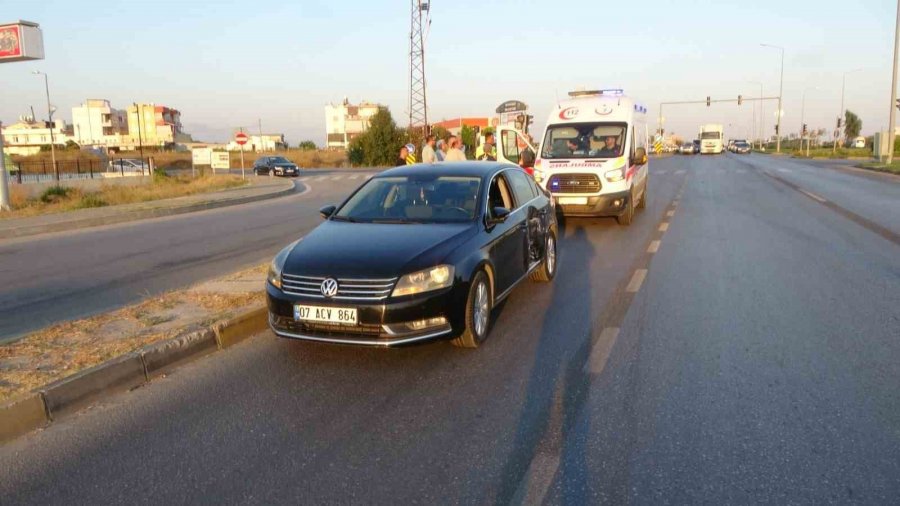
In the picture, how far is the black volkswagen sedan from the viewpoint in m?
5.22


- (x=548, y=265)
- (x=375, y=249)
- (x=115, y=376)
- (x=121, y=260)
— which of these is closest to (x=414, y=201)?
(x=375, y=249)

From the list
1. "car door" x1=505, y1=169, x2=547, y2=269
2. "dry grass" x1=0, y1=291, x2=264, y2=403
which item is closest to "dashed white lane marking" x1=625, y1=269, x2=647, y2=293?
"car door" x1=505, y1=169, x2=547, y2=269

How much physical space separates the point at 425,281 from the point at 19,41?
61.6 feet

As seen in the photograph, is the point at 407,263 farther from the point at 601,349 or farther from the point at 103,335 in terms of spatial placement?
the point at 103,335

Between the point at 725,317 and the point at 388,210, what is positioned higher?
the point at 388,210

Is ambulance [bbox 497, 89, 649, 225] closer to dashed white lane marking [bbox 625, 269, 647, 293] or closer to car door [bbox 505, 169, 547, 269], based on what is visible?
dashed white lane marking [bbox 625, 269, 647, 293]

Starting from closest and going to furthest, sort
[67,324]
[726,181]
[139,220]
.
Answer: [67,324]
[139,220]
[726,181]

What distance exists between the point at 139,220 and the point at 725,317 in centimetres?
1552

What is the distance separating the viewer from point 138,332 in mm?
5910

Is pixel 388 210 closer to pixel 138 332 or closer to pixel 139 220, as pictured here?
pixel 138 332

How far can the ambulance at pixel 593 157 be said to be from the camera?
44.3 feet

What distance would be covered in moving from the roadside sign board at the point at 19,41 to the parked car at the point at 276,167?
988 inches

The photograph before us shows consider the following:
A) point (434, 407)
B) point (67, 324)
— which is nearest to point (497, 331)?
point (434, 407)

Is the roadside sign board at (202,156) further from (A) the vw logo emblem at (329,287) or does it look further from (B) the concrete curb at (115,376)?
(A) the vw logo emblem at (329,287)
